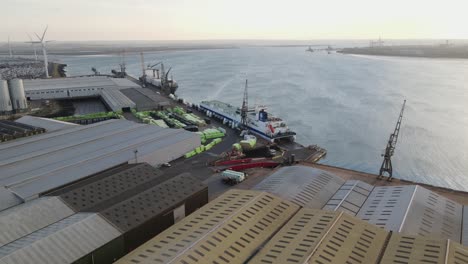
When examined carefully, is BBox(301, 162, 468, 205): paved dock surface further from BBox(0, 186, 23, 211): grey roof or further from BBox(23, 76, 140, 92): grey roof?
BBox(23, 76, 140, 92): grey roof

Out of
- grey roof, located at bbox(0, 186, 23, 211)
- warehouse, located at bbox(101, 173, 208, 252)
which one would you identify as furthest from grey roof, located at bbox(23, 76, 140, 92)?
warehouse, located at bbox(101, 173, 208, 252)

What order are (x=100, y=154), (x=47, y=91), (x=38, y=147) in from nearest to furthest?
(x=100, y=154)
(x=38, y=147)
(x=47, y=91)

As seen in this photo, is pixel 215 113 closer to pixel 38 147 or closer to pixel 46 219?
pixel 38 147

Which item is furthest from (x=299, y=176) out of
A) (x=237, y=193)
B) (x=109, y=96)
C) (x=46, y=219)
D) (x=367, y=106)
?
(x=109, y=96)

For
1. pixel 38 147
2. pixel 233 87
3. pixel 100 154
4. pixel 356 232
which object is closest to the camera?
pixel 356 232

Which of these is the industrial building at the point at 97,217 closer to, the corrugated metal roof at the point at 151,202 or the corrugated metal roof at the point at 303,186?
the corrugated metal roof at the point at 151,202

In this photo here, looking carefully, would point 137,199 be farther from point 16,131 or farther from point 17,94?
point 17,94

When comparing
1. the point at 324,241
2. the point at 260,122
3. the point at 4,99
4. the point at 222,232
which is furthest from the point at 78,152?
the point at 4,99
